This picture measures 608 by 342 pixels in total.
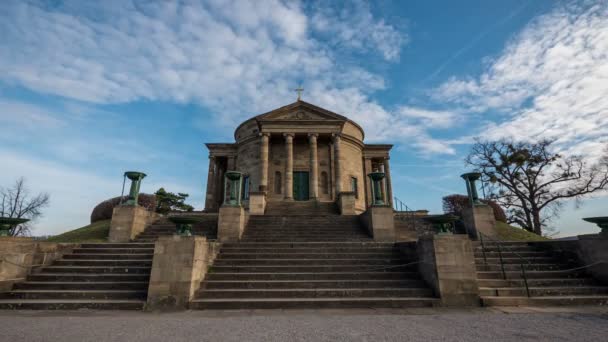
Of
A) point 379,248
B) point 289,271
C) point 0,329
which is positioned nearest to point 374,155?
point 379,248

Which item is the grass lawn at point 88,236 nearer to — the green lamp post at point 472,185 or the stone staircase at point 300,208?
the stone staircase at point 300,208

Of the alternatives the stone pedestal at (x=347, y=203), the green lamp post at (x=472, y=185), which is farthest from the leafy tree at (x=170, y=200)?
the green lamp post at (x=472, y=185)

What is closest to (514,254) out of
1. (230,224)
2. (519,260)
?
(519,260)

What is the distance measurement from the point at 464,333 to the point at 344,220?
9996 mm

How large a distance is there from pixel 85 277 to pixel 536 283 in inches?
503

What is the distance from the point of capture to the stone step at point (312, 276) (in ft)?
25.4

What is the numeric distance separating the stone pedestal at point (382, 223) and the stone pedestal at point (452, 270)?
193 inches

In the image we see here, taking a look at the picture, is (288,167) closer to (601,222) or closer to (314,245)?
(314,245)

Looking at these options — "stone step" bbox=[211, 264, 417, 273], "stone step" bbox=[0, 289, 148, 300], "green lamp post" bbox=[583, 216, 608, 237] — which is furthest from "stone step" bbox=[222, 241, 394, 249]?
"green lamp post" bbox=[583, 216, 608, 237]

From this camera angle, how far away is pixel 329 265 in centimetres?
847

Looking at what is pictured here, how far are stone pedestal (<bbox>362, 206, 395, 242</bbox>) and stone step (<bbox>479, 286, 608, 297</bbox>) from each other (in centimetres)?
515

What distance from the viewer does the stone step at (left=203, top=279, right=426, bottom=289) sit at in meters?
7.36

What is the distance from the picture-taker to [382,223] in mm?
12273

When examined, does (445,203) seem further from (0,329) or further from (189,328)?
(0,329)
